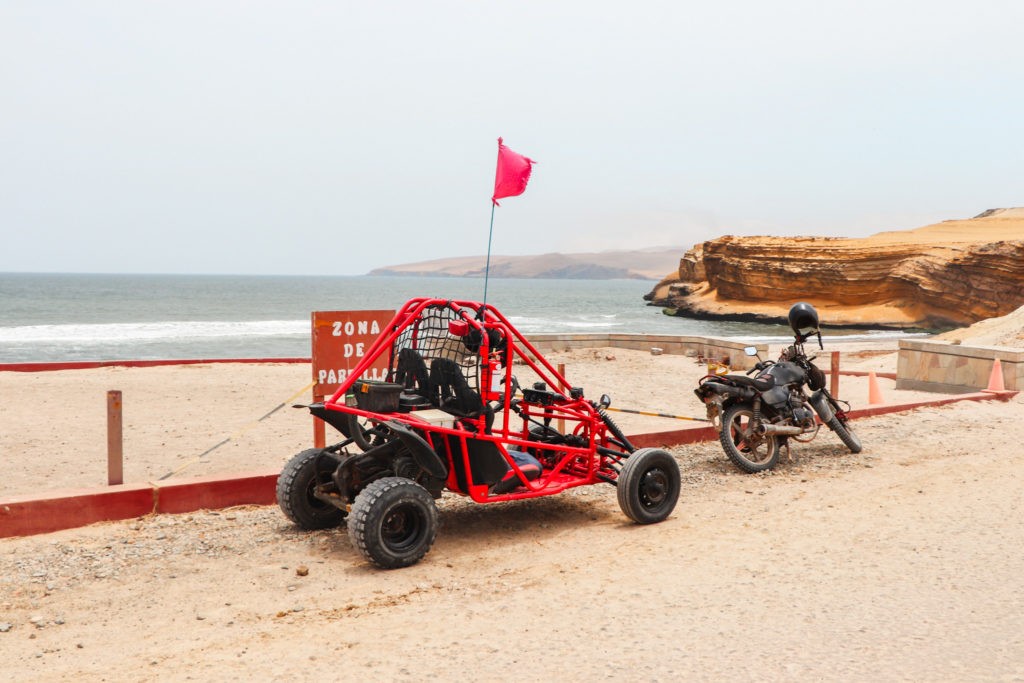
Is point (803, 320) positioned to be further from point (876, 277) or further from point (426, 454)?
point (876, 277)

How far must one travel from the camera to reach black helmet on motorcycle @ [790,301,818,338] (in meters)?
8.94

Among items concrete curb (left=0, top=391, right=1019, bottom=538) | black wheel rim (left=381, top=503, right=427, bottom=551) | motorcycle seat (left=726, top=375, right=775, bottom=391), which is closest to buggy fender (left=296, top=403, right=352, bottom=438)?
black wheel rim (left=381, top=503, right=427, bottom=551)

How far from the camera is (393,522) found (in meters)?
5.46

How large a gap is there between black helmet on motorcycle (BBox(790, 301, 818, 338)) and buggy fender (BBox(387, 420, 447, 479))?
4743 millimetres

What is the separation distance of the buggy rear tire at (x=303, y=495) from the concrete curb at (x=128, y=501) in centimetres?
86

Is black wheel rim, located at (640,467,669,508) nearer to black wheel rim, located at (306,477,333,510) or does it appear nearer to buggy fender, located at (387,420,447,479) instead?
buggy fender, located at (387,420,447,479)

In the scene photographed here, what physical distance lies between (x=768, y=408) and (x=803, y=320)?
3.37 feet

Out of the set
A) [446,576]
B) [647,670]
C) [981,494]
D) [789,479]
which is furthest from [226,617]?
[981,494]

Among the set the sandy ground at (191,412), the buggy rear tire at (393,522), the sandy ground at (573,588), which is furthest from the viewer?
the sandy ground at (191,412)

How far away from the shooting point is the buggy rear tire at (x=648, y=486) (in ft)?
20.4

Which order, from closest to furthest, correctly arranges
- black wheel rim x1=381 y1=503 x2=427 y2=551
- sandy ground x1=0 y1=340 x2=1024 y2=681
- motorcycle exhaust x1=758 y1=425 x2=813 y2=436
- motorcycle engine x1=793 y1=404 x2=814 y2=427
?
sandy ground x1=0 y1=340 x2=1024 y2=681, black wheel rim x1=381 y1=503 x2=427 y2=551, motorcycle exhaust x1=758 y1=425 x2=813 y2=436, motorcycle engine x1=793 y1=404 x2=814 y2=427

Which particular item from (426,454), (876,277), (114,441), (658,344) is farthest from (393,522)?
(876,277)

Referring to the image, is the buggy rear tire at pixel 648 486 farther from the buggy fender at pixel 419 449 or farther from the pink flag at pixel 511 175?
the pink flag at pixel 511 175

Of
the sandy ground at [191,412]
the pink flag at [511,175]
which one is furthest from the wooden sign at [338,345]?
the pink flag at [511,175]
